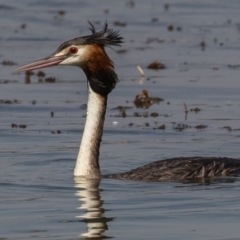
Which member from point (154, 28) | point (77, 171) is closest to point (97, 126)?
point (77, 171)

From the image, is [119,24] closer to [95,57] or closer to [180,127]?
[180,127]

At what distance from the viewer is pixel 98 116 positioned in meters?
13.4

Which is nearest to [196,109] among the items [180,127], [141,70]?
[180,127]

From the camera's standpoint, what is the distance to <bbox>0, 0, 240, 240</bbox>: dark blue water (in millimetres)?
11172

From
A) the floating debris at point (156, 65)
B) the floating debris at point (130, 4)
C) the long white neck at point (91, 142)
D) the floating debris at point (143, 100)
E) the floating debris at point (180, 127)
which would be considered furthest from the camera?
the floating debris at point (130, 4)

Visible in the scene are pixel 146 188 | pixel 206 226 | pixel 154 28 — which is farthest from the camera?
pixel 154 28

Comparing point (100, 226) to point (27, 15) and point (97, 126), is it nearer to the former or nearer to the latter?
point (97, 126)

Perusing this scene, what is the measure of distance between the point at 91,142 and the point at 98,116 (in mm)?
336

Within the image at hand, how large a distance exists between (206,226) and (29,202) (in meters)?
2.25

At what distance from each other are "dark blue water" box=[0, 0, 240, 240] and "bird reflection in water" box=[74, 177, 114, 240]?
0.01m

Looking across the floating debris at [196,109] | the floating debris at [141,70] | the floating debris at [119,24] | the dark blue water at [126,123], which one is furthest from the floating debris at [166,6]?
the floating debris at [196,109]

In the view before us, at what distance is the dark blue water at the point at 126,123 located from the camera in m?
11.2

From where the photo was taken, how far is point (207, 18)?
2950 centimetres

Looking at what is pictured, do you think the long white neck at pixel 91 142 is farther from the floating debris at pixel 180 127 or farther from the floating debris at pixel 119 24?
the floating debris at pixel 119 24
